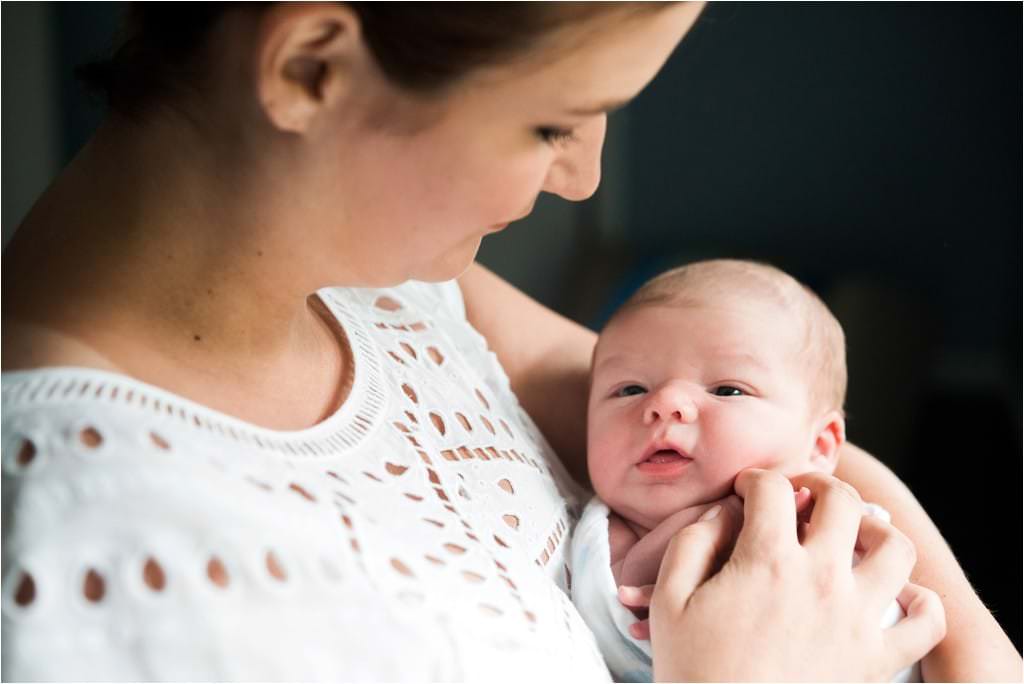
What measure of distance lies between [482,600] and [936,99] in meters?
2.87

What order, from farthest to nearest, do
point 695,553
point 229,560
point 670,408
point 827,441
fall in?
point 827,441 < point 670,408 < point 695,553 < point 229,560

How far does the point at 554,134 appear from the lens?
0.85m

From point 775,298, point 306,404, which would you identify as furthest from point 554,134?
point 775,298

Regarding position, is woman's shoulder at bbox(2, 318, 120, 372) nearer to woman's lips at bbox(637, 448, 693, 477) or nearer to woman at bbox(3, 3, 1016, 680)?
woman at bbox(3, 3, 1016, 680)

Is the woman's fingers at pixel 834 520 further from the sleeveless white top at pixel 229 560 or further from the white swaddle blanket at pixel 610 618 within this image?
the sleeveless white top at pixel 229 560

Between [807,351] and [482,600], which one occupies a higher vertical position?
[807,351]

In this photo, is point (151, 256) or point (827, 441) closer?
point (151, 256)

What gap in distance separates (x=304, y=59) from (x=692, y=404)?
56 centimetres

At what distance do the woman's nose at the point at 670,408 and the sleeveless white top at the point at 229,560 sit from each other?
0.29m

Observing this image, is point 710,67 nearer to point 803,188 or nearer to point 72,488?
point 803,188

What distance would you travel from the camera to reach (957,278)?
3451 millimetres

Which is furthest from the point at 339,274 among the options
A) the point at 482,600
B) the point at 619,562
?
the point at 619,562

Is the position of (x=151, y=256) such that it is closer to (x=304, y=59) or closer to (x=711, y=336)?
(x=304, y=59)

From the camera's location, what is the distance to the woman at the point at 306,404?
0.72 m
